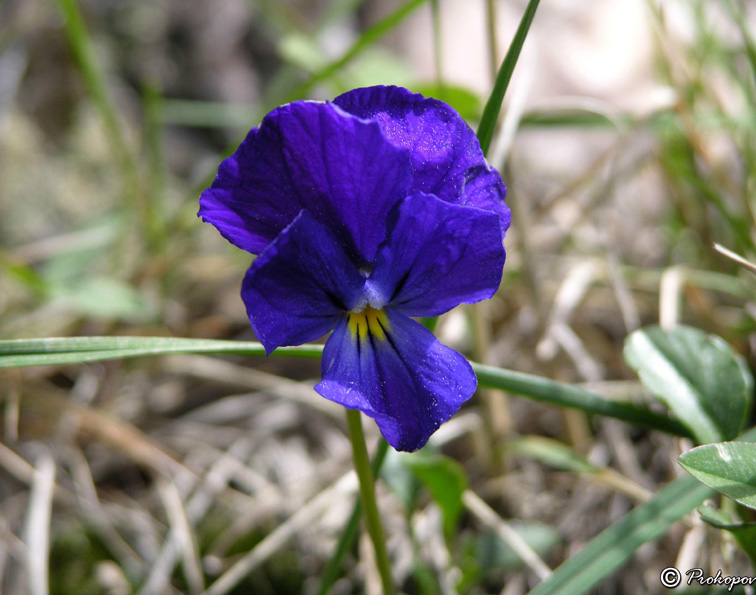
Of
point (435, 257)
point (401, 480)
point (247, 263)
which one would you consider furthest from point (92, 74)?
point (435, 257)

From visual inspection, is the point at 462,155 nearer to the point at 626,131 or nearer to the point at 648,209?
the point at 626,131

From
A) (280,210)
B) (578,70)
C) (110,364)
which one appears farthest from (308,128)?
(578,70)

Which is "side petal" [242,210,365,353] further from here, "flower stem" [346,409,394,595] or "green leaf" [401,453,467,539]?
"green leaf" [401,453,467,539]

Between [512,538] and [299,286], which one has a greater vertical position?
[299,286]

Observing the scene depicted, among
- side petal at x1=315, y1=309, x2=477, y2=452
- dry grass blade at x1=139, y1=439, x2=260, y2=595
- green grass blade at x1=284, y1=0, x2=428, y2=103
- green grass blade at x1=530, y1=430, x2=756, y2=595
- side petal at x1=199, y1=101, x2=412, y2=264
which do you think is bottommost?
dry grass blade at x1=139, y1=439, x2=260, y2=595

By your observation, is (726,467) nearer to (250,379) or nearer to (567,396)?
(567,396)

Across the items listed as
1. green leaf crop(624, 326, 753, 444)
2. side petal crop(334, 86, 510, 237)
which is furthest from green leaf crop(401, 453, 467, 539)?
side petal crop(334, 86, 510, 237)
